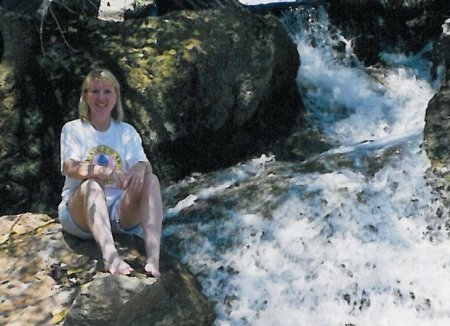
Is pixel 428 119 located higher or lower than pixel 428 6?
lower

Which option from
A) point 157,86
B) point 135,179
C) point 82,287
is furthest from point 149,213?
point 157,86

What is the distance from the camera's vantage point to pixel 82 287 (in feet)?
15.8

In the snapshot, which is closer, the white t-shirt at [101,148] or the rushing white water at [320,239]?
the white t-shirt at [101,148]

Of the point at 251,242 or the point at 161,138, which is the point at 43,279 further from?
the point at 161,138

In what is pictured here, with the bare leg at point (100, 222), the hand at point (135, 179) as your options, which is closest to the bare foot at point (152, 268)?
the bare leg at point (100, 222)

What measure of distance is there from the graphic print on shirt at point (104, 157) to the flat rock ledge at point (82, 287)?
0.59m

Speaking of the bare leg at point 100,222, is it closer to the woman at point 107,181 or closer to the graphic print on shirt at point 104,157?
the woman at point 107,181

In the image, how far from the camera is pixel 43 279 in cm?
518

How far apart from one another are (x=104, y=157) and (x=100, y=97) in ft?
1.50

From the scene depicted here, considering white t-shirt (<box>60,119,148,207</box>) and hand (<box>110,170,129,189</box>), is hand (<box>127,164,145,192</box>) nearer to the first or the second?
hand (<box>110,170,129,189</box>)

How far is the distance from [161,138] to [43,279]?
10.8 feet

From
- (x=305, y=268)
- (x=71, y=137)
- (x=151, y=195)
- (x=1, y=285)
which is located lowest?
(x=305, y=268)

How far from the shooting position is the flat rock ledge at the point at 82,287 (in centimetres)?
463

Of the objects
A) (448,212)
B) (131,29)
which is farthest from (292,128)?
(448,212)
